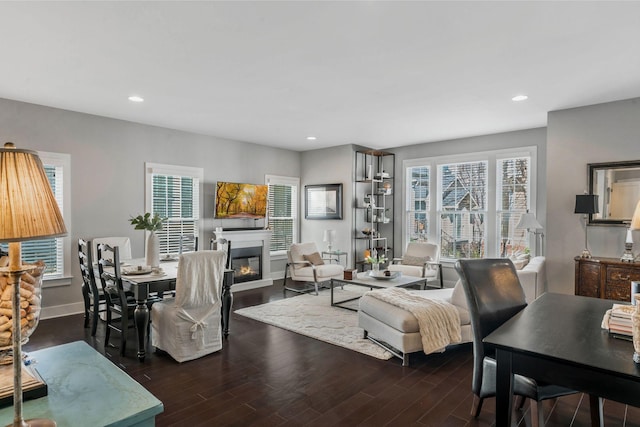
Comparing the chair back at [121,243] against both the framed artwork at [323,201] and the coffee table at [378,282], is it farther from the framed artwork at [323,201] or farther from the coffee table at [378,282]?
the framed artwork at [323,201]

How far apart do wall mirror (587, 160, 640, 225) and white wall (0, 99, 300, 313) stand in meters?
5.72

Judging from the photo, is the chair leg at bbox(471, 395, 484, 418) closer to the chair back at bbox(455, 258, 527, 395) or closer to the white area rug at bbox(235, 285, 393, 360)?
the chair back at bbox(455, 258, 527, 395)

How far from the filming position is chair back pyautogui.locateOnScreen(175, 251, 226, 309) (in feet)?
11.1

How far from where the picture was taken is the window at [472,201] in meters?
6.15

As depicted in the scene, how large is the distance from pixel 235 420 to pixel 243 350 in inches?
49.7

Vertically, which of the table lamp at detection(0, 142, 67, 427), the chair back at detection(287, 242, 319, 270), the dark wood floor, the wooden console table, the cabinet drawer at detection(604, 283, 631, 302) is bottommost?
the dark wood floor

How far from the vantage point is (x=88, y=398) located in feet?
3.68

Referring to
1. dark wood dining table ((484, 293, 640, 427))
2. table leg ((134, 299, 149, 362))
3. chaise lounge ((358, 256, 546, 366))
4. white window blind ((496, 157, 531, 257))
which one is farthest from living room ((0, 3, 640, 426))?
dark wood dining table ((484, 293, 640, 427))

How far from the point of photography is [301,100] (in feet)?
14.8

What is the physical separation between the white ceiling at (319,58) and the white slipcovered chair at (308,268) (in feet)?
7.94

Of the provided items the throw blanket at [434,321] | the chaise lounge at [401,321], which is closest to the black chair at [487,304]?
the chaise lounge at [401,321]

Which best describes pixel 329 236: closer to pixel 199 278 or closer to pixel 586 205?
pixel 199 278

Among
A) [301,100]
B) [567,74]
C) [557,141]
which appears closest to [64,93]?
[301,100]

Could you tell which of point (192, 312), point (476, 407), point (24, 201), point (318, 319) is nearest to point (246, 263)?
point (318, 319)
